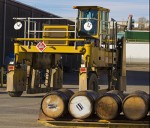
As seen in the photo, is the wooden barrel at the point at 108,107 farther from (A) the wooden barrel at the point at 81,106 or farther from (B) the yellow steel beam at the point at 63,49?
(B) the yellow steel beam at the point at 63,49

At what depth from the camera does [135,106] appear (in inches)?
382

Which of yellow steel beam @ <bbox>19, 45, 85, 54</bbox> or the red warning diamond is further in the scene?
the red warning diamond

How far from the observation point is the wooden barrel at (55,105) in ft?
33.4

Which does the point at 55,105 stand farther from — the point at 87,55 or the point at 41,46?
the point at 41,46

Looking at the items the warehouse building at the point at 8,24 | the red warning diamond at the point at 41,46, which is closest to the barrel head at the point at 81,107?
the red warning diamond at the point at 41,46

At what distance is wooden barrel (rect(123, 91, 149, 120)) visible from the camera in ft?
31.8

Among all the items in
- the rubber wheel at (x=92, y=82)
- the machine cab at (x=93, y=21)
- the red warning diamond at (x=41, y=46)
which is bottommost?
the rubber wheel at (x=92, y=82)

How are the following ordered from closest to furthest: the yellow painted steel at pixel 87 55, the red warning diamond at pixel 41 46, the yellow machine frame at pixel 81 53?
the yellow painted steel at pixel 87 55 → the yellow machine frame at pixel 81 53 → the red warning diamond at pixel 41 46

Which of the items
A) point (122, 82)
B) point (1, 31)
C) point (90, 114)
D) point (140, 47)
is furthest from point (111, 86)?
point (140, 47)

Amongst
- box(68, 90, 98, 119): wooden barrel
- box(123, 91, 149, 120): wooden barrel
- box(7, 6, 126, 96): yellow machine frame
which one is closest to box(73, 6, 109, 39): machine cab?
box(7, 6, 126, 96): yellow machine frame

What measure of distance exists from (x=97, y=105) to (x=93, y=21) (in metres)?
11.2

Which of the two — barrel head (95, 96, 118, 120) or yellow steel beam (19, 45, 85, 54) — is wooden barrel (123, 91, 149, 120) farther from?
yellow steel beam (19, 45, 85, 54)

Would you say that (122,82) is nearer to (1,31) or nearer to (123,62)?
(123,62)

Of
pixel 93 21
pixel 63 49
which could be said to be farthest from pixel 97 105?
pixel 93 21
